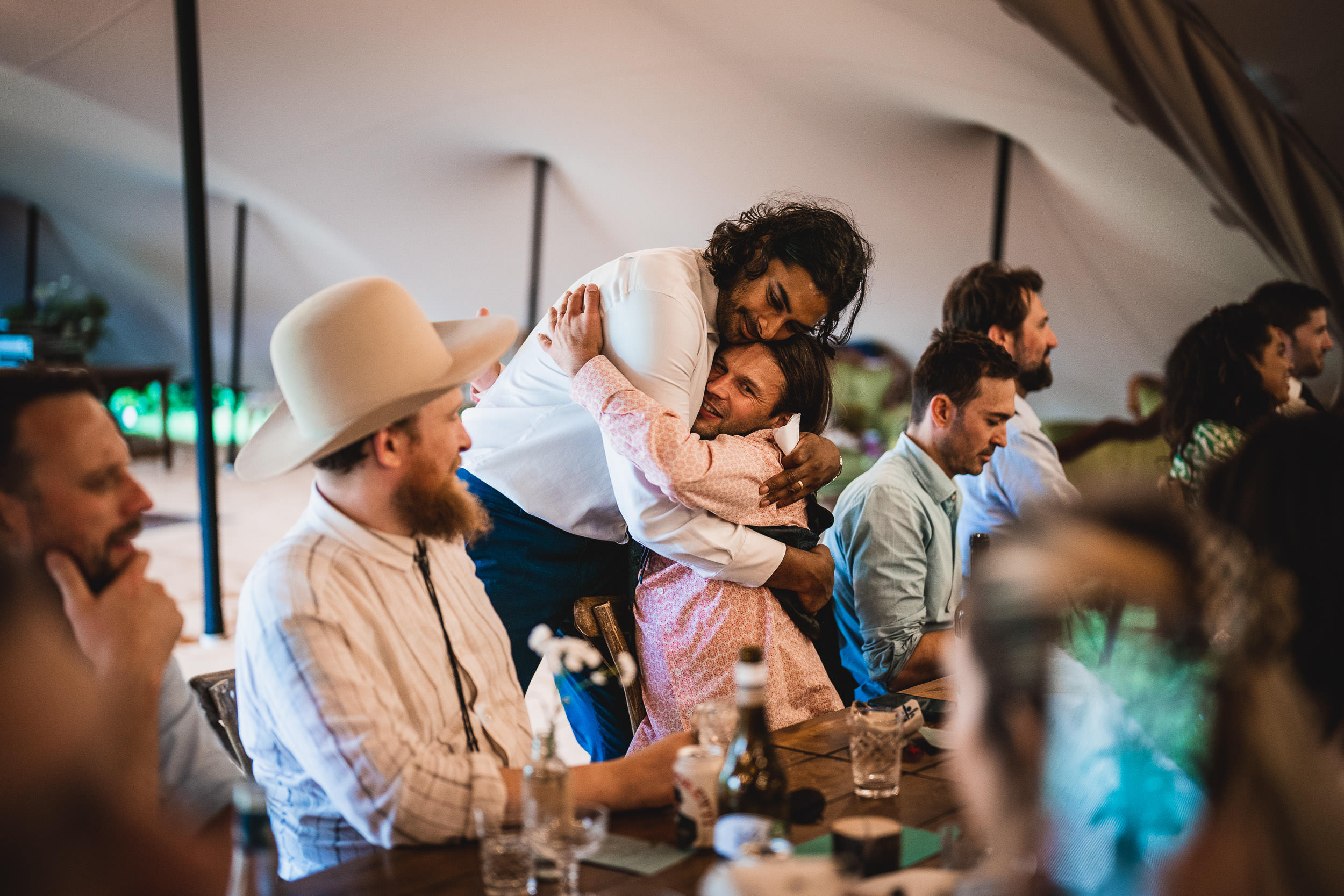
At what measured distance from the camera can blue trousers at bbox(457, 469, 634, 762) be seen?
242cm

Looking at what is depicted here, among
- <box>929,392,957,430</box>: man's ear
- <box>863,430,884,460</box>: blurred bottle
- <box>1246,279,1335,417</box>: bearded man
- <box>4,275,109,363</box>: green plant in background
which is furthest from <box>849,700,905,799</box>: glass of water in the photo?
<box>4,275,109,363</box>: green plant in background

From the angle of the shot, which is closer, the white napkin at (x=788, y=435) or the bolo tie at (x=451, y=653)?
the bolo tie at (x=451, y=653)

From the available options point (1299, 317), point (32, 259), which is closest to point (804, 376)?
point (1299, 317)

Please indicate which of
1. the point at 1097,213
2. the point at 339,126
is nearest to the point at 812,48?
the point at 1097,213

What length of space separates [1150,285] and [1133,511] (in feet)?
22.2

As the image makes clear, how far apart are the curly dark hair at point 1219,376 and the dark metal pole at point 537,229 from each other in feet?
17.6

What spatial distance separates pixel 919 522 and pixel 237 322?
9403 millimetres

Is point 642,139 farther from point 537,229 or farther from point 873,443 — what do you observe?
point 873,443

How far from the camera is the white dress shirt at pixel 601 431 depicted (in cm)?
209

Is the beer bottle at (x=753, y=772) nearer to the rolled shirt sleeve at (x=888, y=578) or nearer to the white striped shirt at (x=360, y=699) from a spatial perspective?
the white striped shirt at (x=360, y=699)

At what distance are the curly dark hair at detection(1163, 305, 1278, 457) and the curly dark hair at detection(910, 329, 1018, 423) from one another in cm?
99

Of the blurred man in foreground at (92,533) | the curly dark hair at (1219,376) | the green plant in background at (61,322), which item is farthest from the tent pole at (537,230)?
the blurred man in foreground at (92,533)

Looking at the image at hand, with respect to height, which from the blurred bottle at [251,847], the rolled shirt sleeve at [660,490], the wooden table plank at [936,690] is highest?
the rolled shirt sleeve at [660,490]

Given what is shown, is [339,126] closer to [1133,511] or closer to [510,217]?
[510,217]
